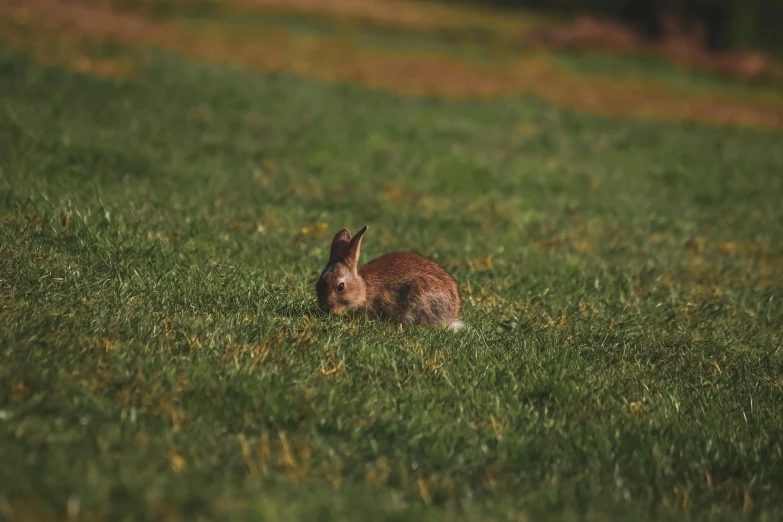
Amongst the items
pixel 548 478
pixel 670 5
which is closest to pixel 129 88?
pixel 548 478

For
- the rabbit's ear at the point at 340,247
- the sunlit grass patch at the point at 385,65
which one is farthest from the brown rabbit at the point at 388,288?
the sunlit grass patch at the point at 385,65

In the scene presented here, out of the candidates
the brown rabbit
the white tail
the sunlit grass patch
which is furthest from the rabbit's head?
the sunlit grass patch

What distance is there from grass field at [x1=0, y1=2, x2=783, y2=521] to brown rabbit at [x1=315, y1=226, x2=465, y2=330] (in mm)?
227

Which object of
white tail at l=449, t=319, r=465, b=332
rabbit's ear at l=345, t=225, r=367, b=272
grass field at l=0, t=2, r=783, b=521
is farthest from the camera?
white tail at l=449, t=319, r=465, b=332

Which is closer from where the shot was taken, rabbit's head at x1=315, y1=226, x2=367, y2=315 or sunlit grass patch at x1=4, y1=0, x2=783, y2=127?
rabbit's head at x1=315, y1=226, x2=367, y2=315

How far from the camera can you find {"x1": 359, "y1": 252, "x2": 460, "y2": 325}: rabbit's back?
739 centimetres

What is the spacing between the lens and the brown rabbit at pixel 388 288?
7141mm

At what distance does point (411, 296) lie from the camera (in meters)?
7.41

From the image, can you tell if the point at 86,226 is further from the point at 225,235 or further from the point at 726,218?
the point at 726,218

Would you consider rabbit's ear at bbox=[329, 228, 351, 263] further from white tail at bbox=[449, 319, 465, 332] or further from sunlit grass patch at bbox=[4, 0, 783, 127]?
sunlit grass patch at bbox=[4, 0, 783, 127]

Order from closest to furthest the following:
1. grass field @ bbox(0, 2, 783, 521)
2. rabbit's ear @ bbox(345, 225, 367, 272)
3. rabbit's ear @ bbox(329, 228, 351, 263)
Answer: grass field @ bbox(0, 2, 783, 521) < rabbit's ear @ bbox(345, 225, 367, 272) < rabbit's ear @ bbox(329, 228, 351, 263)

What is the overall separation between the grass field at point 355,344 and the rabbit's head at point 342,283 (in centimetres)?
23

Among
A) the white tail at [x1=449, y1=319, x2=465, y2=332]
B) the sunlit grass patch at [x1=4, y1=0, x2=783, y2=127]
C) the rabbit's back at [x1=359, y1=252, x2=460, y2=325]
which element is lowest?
the sunlit grass patch at [x1=4, y1=0, x2=783, y2=127]

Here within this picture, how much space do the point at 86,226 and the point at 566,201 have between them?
7.55 metres
